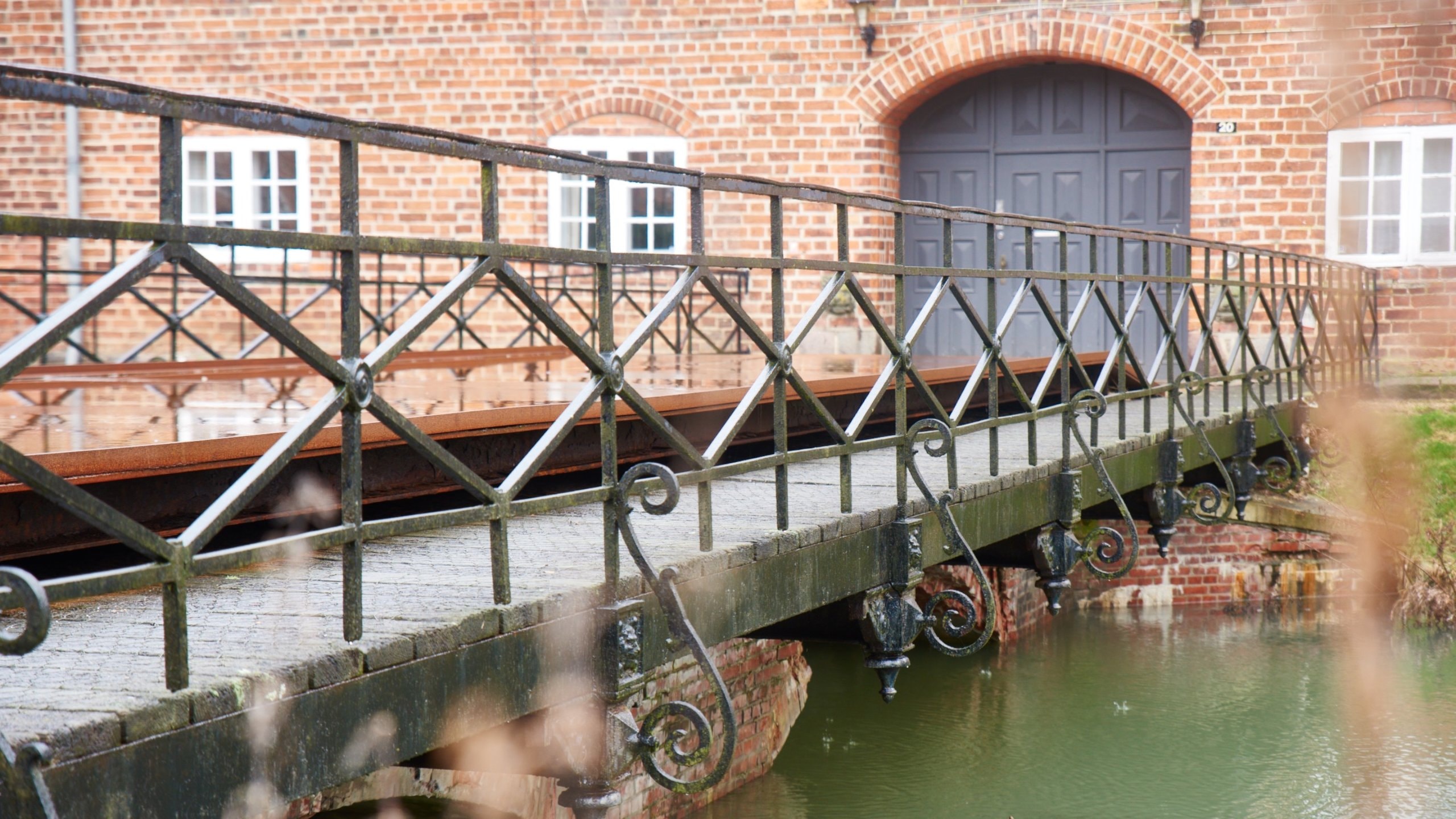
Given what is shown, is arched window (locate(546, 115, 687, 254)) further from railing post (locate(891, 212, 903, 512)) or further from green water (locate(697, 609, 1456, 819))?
railing post (locate(891, 212, 903, 512))

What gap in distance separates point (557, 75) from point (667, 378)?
7177 mm

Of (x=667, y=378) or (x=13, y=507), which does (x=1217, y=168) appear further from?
(x=13, y=507)

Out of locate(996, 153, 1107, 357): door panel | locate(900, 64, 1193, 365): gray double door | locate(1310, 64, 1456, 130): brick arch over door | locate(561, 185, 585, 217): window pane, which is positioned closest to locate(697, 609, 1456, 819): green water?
locate(996, 153, 1107, 357): door panel

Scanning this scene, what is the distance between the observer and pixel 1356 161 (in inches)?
440

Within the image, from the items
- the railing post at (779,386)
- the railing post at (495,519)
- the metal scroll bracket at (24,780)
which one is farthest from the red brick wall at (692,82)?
the metal scroll bracket at (24,780)

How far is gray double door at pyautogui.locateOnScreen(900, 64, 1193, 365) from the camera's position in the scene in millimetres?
12086

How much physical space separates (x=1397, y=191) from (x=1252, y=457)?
13.7 ft

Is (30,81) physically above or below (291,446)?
above

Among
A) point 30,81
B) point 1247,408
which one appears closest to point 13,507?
point 30,81

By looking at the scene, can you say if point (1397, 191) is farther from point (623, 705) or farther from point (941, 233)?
point (623, 705)

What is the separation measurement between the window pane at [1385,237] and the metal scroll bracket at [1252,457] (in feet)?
11.2

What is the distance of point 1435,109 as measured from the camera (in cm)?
1090

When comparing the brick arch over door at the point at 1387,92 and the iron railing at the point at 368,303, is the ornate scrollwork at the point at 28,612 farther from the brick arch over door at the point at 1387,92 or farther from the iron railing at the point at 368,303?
the brick arch over door at the point at 1387,92

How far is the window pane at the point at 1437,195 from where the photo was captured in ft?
36.4
